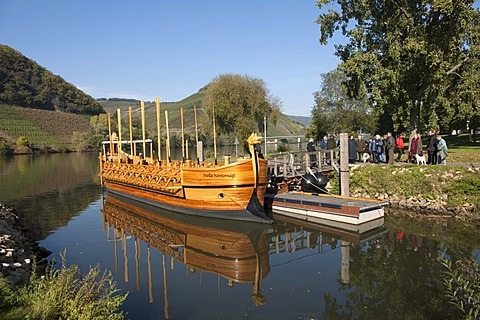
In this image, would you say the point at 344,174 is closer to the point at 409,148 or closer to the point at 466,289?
the point at 409,148

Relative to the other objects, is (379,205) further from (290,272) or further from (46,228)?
(46,228)

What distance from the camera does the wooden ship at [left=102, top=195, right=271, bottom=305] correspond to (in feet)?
34.9

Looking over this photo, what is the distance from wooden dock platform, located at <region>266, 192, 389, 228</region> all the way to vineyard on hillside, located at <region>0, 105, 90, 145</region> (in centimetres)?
9059

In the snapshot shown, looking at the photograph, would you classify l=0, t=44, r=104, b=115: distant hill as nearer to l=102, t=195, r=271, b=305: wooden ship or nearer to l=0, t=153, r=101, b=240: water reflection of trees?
l=0, t=153, r=101, b=240: water reflection of trees


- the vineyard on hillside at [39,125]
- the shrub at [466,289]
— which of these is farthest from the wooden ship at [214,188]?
the vineyard on hillside at [39,125]

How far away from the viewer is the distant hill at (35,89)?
13238 centimetres

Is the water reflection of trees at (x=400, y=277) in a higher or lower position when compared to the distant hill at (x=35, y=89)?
lower

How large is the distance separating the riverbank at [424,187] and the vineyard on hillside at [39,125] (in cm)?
9151

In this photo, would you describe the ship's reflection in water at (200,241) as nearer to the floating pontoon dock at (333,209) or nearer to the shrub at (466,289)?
the floating pontoon dock at (333,209)

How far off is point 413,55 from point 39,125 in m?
115

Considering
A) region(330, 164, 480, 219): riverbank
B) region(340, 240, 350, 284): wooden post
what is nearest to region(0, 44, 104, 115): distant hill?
region(330, 164, 480, 219): riverbank

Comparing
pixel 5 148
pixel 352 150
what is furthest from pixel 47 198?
pixel 5 148

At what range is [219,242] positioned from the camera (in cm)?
1319

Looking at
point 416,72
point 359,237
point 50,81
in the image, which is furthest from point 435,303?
point 50,81
